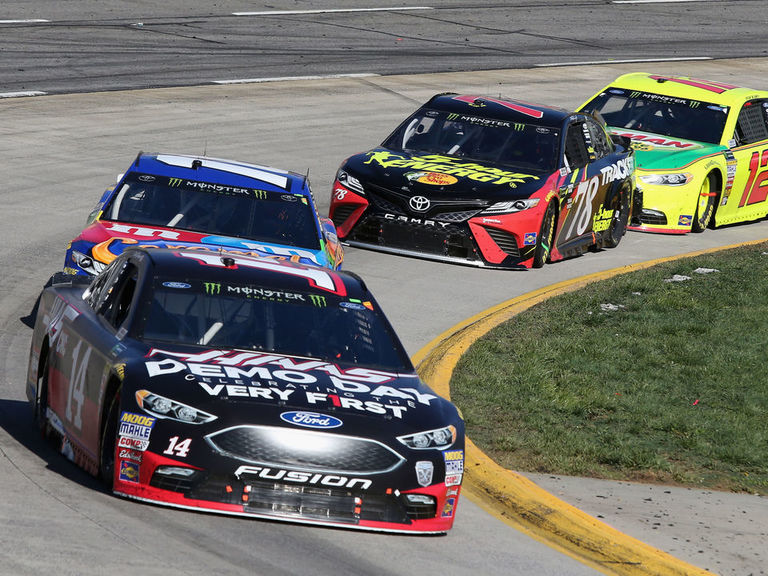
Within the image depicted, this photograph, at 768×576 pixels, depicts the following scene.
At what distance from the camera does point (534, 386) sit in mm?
10617

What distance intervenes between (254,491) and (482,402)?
3270mm

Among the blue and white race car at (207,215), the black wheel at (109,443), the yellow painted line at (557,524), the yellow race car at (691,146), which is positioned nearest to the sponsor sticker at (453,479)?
the yellow painted line at (557,524)

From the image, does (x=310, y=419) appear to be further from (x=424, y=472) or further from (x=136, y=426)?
(x=136, y=426)

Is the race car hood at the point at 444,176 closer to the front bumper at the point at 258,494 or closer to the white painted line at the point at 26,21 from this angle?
the front bumper at the point at 258,494

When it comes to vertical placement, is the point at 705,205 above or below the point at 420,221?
below

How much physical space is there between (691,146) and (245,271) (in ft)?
37.9

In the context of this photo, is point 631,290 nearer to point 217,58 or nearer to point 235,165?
point 235,165

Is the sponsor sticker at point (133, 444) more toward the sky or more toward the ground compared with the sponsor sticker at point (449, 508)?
more toward the sky

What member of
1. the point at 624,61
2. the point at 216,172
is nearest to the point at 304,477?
the point at 216,172

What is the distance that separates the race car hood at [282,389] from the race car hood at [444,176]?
24.2ft

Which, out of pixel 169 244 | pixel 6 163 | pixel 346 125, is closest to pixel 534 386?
pixel 169 244

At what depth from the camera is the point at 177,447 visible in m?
7.23

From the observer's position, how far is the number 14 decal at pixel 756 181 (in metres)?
19.7

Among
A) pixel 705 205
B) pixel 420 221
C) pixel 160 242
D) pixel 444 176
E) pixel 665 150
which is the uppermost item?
pixel 160 242
